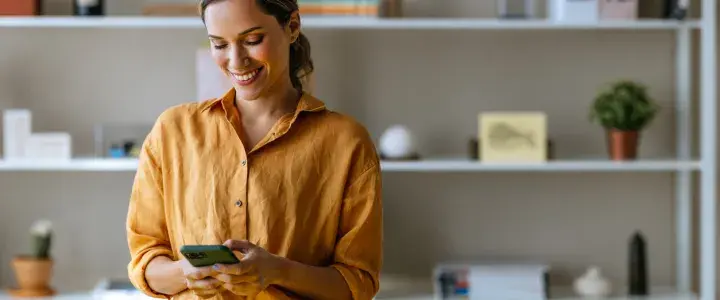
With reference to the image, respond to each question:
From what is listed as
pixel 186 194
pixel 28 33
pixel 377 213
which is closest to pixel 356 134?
pixel 377 213

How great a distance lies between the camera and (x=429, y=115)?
130 inches

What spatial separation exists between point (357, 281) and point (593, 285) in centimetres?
185

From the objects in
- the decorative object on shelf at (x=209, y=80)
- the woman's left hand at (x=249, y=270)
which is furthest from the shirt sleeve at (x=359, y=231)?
the decorative object on shelf at (x=209, y=80)

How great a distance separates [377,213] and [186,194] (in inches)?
10.0

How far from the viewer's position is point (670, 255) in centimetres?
336

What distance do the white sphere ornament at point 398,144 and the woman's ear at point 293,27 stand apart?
62.8 inches

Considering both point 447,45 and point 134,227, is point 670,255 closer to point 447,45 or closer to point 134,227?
point 447,45

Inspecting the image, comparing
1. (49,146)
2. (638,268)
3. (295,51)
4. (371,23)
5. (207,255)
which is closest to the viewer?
(207,255)

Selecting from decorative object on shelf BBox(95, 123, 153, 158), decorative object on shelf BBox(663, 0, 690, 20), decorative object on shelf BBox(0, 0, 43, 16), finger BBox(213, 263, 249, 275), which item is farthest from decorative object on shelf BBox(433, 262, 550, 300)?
finger BBox(213, 263, 249, 275)

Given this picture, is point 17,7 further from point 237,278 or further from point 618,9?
point 237,278

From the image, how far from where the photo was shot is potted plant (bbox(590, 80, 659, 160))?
3.08m

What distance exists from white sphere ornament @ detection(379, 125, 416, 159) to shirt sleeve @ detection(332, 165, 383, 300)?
1596 mm

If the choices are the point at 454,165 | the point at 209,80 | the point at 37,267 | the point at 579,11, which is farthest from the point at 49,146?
the point at 579,11

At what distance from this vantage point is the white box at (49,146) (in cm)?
306
